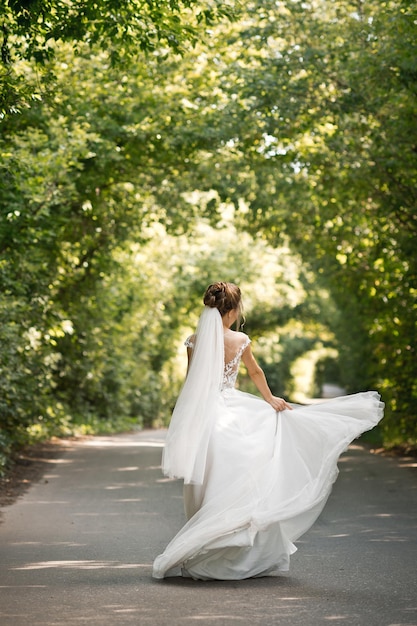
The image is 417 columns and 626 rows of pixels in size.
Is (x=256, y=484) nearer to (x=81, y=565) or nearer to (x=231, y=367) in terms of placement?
(x=231, y=367)

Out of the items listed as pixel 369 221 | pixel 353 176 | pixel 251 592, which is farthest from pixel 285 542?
pixel 369 221

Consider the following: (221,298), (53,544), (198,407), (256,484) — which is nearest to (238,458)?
(256,484)

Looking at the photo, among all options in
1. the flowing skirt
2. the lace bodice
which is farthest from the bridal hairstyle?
the flowing skirt

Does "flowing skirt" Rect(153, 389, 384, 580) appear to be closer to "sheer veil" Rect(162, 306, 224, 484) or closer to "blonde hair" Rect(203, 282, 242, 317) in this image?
"sheer veil" Rect(162, 306, 224, 484)

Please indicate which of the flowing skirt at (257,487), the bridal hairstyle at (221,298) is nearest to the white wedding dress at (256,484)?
the flowing skirt at (257,487)

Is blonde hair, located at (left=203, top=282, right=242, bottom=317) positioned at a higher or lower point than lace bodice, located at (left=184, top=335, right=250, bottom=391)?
higher

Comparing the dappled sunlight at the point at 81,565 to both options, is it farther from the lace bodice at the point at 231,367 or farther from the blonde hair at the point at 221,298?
the blonde hair at the point at 221,298

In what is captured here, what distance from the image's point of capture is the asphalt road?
20.6ft

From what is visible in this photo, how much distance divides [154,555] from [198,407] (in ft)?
5.92

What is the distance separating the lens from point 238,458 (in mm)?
7660

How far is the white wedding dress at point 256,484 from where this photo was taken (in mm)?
7348

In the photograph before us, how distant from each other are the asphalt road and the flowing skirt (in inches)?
8.6

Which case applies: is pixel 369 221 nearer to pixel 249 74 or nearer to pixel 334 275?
pixel 334 275

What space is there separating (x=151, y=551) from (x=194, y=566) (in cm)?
160
